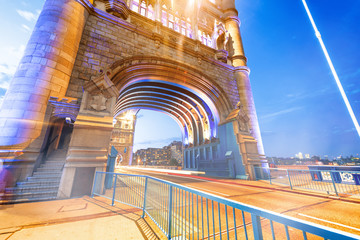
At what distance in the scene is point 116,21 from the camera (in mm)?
9430

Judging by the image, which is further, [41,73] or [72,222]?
[41,73]

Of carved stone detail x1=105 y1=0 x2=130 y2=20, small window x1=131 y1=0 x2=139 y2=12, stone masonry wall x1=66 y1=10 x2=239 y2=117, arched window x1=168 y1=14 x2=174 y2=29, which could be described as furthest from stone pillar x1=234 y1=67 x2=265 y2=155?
carved stone detail x1=105 y1=0 x2=130 y2=20

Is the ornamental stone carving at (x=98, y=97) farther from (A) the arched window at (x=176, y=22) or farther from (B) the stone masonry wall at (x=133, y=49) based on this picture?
(A) the arched window at (x=176, y=22)

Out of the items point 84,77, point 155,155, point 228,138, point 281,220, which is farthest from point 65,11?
point 155,155

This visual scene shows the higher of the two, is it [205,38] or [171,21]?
[171,21]

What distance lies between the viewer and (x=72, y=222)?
3.19 m

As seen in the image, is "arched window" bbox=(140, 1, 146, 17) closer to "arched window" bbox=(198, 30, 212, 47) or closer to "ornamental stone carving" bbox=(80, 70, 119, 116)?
"arched window" bbox=(198, 30, 212, 47)

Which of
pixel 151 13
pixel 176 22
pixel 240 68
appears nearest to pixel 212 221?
pixel 240 68

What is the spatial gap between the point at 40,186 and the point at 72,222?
3.44 meters

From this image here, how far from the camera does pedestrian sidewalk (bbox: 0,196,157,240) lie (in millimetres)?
2650

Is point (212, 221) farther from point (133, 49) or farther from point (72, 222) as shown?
point (133, 49)

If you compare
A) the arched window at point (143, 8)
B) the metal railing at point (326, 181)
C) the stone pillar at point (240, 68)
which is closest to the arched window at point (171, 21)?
the arched window at point (143, 8)

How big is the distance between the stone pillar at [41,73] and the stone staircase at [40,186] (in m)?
1.16

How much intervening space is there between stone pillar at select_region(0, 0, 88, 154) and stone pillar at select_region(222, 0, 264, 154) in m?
12.8
